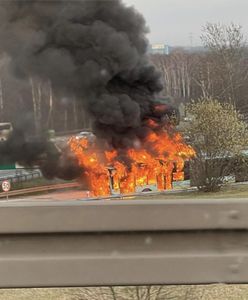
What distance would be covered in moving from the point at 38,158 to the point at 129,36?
4.68 m

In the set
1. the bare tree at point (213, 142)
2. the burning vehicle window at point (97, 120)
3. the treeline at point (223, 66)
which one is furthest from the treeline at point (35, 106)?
the treeline at point (223, 66)

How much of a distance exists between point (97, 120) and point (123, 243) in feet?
48.7

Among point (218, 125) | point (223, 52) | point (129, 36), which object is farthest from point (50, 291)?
point (223, 52)

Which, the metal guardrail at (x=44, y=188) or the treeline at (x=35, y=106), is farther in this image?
the metal guardrail at (x=44, y=188)

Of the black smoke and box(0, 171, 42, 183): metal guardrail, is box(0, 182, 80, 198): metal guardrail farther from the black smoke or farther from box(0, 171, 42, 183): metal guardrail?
the black smoke

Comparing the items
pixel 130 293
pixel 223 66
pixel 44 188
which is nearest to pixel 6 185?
pixel 44 188

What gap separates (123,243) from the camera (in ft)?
7.13

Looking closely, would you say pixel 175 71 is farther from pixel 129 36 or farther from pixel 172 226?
pixel 172 226

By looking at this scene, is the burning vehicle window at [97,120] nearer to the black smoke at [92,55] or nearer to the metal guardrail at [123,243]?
the black smoke at [92,55]

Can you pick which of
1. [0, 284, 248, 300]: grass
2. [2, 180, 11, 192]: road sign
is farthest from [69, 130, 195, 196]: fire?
[0, 284, 248, 300]: grass

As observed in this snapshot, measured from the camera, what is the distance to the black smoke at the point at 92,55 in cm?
1445

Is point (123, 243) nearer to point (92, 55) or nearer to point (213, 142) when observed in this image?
point (92, 55)

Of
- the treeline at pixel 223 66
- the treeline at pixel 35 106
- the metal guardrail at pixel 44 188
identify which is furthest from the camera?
the treeline at pixel 223 66

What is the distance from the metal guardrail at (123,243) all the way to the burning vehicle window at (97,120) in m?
9.67
